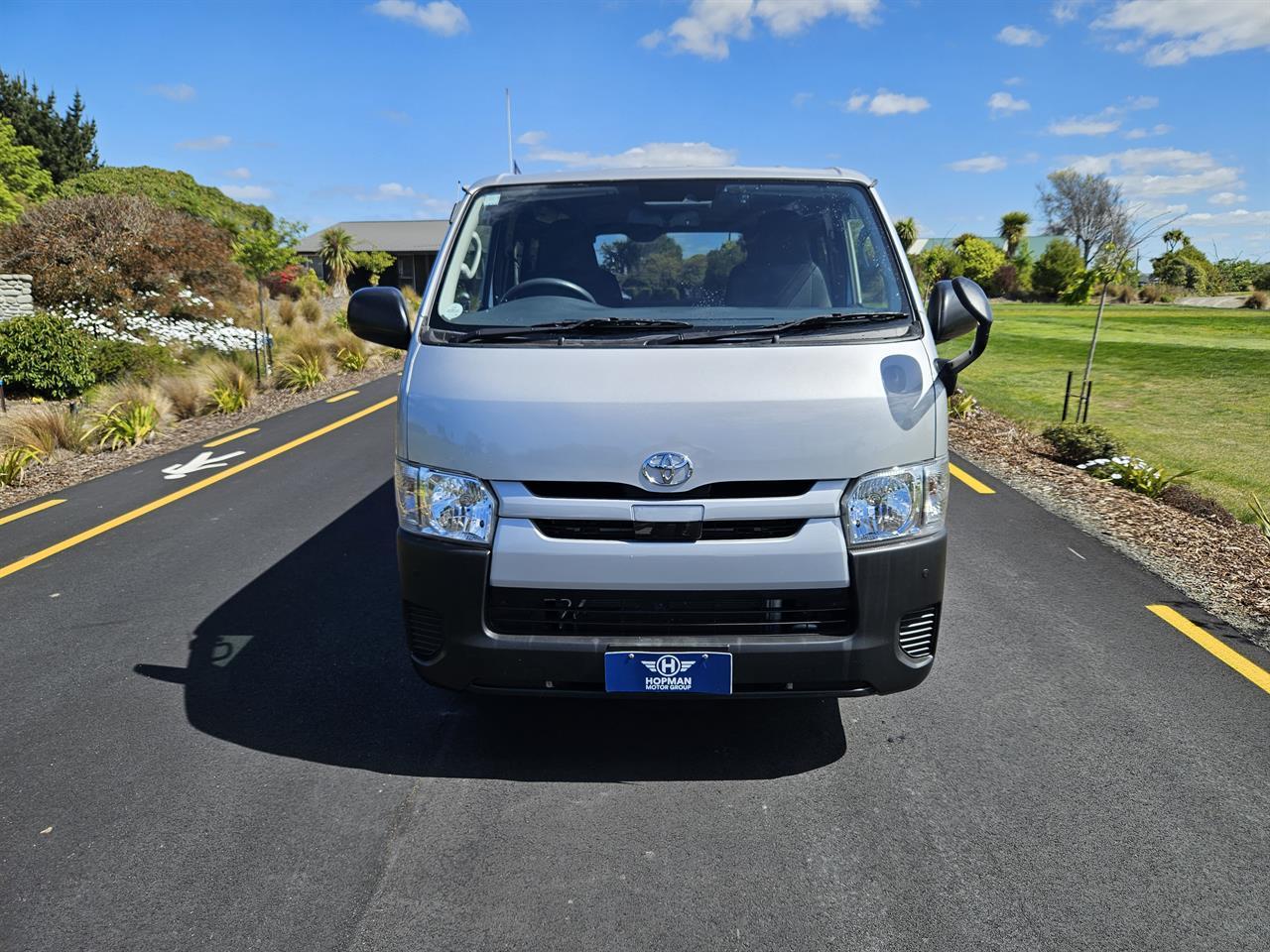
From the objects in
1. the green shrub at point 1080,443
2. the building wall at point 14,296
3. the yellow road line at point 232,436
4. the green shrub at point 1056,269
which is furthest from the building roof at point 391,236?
the green shrub at point 1080,443

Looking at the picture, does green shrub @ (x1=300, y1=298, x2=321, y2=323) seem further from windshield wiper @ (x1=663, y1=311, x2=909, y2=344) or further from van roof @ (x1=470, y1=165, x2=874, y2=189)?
windshield wiper @ (x1=663, y1=311, x2=909, y2=344)

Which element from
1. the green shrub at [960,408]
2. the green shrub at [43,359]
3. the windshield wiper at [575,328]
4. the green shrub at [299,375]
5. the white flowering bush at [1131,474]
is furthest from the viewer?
the green shrub at [299,375]

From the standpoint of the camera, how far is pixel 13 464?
8625 mm

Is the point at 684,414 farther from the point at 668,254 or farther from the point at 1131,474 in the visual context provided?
the point at 1131,474

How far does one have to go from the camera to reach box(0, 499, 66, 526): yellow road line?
740 centimetres

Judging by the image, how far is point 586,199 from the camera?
168 inches

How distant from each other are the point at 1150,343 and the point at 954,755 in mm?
22808

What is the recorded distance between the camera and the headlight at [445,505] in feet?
10.2

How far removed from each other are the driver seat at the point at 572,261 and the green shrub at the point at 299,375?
12.8 m

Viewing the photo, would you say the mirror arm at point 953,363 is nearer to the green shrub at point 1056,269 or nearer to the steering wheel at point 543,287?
the steering wheel at point 543,287

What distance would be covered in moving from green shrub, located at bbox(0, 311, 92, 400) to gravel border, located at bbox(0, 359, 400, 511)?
2471 millimetres

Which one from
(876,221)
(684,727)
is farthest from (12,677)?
(876,221)

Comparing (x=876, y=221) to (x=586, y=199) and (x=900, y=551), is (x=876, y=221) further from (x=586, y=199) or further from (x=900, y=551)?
(x=900, y=551)

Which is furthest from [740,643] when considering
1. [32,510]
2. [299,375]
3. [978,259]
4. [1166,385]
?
[978,259]
